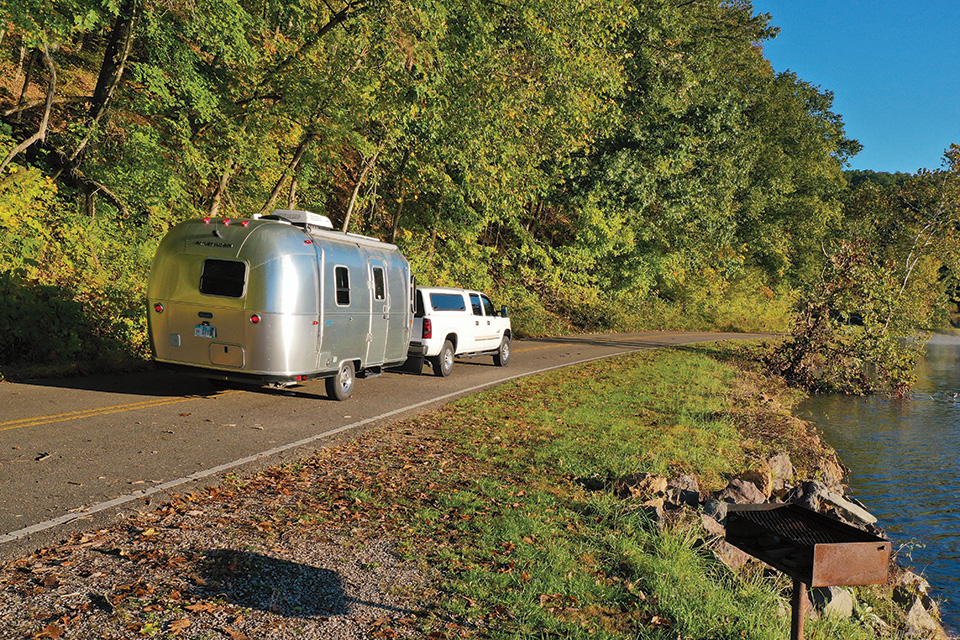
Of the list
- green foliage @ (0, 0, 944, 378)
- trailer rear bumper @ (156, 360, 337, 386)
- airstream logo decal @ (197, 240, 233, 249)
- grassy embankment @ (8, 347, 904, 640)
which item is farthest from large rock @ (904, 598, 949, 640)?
green foliage @ (0, 0, 944, 378)

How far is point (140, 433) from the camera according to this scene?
9.13 metres

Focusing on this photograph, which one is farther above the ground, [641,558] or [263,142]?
[263,142]

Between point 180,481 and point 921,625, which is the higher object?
point 180,481

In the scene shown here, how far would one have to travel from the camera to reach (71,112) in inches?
748

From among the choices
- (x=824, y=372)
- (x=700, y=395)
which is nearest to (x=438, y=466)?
(x=700, y=395)

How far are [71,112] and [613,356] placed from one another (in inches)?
691

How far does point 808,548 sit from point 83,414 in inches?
377

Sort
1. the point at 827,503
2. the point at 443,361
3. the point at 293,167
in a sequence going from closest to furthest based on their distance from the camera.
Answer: the point at 827,503 → the point at 443,361 → the point at 293,167

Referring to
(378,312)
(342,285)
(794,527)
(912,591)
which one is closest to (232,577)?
(794,527)

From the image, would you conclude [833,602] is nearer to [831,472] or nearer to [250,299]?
[831,472]

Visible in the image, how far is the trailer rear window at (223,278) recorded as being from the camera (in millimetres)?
10969

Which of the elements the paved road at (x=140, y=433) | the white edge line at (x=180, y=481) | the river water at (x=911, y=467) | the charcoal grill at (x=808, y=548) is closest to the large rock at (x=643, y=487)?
the charcoal grill at (x=808, y=548)

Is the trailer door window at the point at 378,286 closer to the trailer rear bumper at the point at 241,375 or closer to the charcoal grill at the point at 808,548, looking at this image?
the trailer rear bumper at the point at 241,375

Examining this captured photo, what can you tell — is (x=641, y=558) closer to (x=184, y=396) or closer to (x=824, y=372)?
(x=184, y=396)
